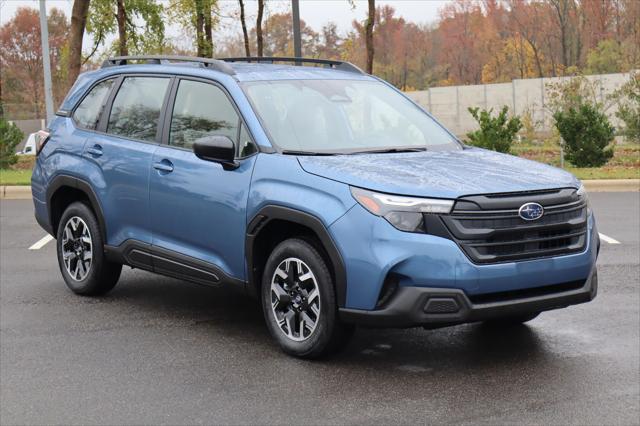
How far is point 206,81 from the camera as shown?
711 cm

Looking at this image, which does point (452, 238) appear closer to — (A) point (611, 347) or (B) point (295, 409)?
(B) point (295, 409)

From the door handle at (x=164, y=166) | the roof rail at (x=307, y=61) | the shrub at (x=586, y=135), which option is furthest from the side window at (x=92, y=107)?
the shrub at (x=586, y=135)

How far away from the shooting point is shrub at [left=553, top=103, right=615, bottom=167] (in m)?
20.1

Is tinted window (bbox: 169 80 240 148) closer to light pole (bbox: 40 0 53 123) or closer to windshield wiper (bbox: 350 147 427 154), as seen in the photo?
windshield wiper (bbox: 350 147 427 154)

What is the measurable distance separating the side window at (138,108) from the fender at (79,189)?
485mm

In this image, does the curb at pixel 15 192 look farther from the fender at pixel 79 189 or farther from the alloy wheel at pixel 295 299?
the alloy wheel at pixel 295 299

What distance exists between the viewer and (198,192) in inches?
264

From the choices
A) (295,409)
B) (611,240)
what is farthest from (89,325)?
(611,240)

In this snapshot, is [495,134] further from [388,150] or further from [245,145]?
[245,145]

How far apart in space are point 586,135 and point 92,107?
45.9ft

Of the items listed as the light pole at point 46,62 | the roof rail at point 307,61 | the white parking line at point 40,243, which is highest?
the light pole at point 46,62

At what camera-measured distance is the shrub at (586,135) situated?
65.9ft

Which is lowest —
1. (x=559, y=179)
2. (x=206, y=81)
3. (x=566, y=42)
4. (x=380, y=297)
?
(x=380, y=297)

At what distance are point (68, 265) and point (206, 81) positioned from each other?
2.22 metres
